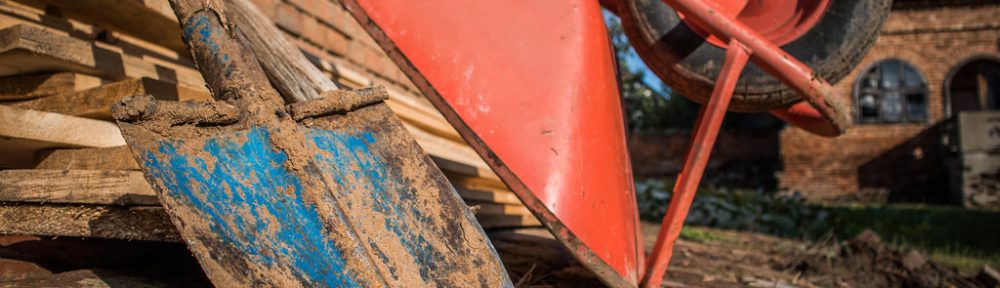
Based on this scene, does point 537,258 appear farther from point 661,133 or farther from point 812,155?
point 661,133

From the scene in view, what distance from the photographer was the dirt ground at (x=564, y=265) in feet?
4.89

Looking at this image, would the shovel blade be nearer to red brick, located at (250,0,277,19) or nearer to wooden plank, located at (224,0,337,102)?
wooden plank, located at (224,0,337,102)

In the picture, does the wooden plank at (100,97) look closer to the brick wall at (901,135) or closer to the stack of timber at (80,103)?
the stack of timber at (80,103)

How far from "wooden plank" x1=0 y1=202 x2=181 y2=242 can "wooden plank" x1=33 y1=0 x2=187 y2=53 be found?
789 millimetres

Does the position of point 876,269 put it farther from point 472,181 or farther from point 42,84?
point 42,84

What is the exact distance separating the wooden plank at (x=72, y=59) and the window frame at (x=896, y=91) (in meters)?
13.7

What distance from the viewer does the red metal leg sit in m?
1.79

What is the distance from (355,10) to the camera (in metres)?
1.81

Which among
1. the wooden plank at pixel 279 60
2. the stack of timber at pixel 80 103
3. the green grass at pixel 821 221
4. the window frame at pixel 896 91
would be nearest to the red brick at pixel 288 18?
the stack of timber at pixel 80 103

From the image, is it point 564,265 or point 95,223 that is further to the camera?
point 564,265

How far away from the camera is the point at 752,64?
205 cm

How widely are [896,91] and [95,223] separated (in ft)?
48.4

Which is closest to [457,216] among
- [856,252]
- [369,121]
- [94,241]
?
[369,121]

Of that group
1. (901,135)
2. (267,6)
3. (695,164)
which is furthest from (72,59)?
(901,135)
